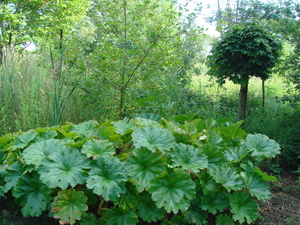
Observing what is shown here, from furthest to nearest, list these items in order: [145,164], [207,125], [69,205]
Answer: [207,125] → [145,164] → [69,205]

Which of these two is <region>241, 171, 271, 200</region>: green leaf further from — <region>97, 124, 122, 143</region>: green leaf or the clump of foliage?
<region>97, 124, 122, 143</region>: green leaf

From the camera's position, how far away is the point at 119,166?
1.68 meters

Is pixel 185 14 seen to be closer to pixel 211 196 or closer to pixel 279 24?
pixel 279 24

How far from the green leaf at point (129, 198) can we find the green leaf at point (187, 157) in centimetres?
31

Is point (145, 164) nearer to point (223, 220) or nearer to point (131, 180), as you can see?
point (131, 180)

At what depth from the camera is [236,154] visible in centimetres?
205

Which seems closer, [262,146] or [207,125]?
[262,146]

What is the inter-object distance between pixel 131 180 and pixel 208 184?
0.56m

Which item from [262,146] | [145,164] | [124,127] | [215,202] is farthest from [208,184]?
[124,127]

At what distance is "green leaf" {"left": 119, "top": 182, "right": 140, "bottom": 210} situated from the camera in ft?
5.52

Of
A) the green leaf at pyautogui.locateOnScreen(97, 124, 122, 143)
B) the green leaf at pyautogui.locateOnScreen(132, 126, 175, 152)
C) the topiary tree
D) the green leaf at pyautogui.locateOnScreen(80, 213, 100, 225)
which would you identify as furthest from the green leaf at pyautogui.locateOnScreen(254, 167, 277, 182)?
the topiary tree

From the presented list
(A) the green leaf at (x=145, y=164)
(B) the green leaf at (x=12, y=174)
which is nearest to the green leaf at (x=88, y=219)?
(A) the green leaf at (x=145, y=164)

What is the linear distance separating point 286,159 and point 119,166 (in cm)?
282

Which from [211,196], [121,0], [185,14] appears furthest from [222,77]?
[211,196]
